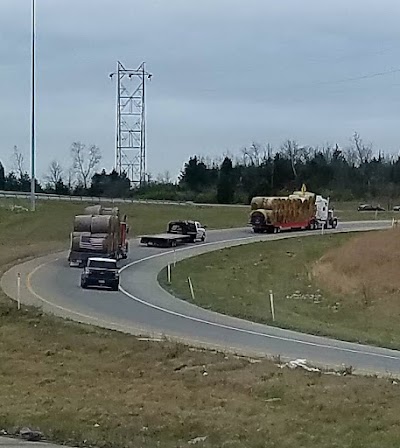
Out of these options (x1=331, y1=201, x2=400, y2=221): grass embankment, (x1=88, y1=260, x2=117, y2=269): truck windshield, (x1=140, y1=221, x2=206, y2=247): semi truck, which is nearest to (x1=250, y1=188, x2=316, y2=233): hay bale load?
(x1=140, y1=221, x2=206, y2=247): semi truck

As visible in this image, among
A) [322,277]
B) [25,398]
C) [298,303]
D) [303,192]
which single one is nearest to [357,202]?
[303,192]

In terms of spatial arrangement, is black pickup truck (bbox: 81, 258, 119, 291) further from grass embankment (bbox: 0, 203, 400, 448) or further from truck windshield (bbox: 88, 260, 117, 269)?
grass embankment (bbox: 0, 203, 400, 448)

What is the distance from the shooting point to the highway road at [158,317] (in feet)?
83.0

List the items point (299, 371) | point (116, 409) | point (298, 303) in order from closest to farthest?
point (116, 409), point (299, 371), point (298, 303)

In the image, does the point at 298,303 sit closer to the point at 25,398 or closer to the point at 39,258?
the point at 39,258

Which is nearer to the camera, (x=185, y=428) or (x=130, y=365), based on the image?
(x=185, y=428)

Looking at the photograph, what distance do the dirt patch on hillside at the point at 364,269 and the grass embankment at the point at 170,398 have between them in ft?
82.9

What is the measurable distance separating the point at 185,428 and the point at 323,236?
61.6 metres

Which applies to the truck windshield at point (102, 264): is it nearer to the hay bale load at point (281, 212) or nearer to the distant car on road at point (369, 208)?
the hay bale load at point (281, 212)

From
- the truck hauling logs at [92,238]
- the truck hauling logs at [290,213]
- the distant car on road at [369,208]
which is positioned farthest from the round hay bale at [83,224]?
the distant car on road at [369,208]

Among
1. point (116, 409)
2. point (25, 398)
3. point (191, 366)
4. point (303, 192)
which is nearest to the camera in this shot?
point (116, 409)

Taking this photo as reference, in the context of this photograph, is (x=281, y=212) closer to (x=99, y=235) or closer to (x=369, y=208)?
(x=99, y=235)

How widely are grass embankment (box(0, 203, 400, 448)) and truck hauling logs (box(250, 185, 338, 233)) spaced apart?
163 feet

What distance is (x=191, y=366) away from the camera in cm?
2225
